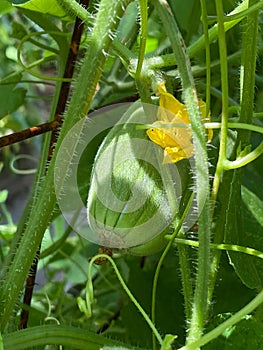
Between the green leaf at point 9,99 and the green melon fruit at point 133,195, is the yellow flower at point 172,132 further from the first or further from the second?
the green leaf at point 9,99

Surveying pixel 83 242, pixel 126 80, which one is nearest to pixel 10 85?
pixel 126 80

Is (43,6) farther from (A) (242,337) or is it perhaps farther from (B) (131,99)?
(A) (242,337)

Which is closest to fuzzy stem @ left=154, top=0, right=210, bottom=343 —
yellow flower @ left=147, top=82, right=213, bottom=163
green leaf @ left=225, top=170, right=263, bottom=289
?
yellow flower @ left=147, top=82, right=213, bottom=163

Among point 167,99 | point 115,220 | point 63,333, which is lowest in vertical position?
point 63,333

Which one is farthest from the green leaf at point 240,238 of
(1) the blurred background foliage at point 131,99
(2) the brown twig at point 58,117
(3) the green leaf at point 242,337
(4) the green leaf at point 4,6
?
(4) the green leaf at point 4,6

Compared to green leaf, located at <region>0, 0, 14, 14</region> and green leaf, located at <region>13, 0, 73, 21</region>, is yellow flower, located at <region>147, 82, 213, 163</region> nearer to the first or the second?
green leaf, located at <region>13, 0, 73, 21</region>

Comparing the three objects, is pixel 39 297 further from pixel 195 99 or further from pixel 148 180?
pixel 195 99

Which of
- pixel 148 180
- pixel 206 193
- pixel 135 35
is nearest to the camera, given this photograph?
pixel 206 193
